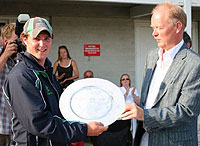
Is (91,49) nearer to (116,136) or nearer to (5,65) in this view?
(116,136)

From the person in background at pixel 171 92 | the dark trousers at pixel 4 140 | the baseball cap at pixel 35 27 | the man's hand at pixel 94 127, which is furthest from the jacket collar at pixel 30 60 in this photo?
the dark trousers at pixel 4 140

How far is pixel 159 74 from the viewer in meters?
2.40

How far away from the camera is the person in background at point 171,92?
2.10 m

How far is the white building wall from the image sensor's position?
784 cm

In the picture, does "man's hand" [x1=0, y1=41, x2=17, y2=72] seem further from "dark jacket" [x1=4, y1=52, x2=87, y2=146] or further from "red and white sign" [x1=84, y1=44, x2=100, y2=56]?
"red and white sign" [x1=84, y1=44, x2=100, y2=56]

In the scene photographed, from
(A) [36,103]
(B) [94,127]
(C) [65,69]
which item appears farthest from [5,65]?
(C) [65,69]

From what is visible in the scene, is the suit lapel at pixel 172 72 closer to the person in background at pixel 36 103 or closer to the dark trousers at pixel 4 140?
the person in background at pixel 36 103

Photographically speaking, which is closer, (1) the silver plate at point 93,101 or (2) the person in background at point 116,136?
(1) the silver plate at point 93,101

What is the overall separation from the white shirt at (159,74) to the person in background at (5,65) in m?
1.54

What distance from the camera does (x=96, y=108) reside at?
2.00 m

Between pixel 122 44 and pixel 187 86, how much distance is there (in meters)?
6.26

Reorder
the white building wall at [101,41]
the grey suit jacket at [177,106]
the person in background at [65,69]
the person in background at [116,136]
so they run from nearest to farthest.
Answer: the grey suit jacket at [177,106]
the person in background at [116,136]
the person in background at [65,69]
the white building wall at [101,41]

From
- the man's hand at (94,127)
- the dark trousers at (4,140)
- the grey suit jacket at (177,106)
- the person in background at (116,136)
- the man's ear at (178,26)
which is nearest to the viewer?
the man's hand at (94,127)

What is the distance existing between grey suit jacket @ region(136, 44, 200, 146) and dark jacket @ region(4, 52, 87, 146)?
0.53m
